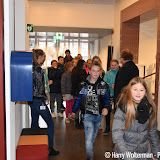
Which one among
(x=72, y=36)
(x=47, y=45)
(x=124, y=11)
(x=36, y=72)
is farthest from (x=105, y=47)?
(x=36, y=72)

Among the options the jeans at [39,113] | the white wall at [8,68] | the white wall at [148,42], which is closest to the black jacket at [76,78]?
the jeans at [39,113]

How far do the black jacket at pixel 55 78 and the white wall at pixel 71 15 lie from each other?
294 cm

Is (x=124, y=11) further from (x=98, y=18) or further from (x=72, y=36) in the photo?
(x=72, y=36)

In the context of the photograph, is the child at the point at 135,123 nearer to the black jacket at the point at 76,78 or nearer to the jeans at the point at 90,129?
the jeans at the point at 90,129

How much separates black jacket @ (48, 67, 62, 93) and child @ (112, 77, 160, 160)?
12.9 feet

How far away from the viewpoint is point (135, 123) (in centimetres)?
221

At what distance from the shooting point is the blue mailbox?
2102 mm

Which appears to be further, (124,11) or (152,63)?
(152,63)

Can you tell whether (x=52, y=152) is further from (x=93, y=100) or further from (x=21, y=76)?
(x=21, y=76)

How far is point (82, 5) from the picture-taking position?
861 centimetres

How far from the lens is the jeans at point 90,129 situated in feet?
10.7

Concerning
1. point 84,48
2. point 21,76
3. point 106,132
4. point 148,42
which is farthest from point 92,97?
point 84,48

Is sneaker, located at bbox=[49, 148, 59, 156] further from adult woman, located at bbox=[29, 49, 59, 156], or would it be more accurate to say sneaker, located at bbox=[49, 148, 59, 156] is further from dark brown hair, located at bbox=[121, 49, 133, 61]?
dark brown hair, located at bbox=[121, 49, 133, 61]

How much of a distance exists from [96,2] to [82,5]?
0.54 m
